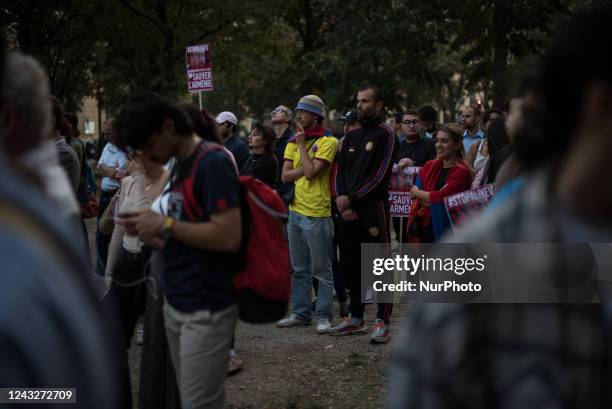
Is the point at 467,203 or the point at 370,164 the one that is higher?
the point at 370,164

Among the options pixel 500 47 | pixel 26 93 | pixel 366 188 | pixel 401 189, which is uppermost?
pixel 500 47

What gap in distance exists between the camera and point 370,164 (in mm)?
7621

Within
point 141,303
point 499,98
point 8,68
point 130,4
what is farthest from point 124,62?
point 8,68

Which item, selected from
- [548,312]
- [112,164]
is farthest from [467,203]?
[548,312]

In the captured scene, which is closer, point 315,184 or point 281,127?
point 315,184

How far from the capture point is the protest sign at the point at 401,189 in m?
8.97

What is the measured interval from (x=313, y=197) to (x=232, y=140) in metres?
1.10

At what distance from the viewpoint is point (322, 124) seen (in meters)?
8.16

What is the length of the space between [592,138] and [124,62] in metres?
34.9

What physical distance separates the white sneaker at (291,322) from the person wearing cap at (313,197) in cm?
32

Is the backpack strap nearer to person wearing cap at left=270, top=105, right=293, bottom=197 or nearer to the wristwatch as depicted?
the wristwatch

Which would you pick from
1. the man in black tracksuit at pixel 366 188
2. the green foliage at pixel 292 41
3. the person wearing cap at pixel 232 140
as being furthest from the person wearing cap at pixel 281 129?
the green foliage at pixel 292 41

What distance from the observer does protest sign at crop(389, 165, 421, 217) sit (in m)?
8.97

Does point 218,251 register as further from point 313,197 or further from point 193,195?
point 313,197
